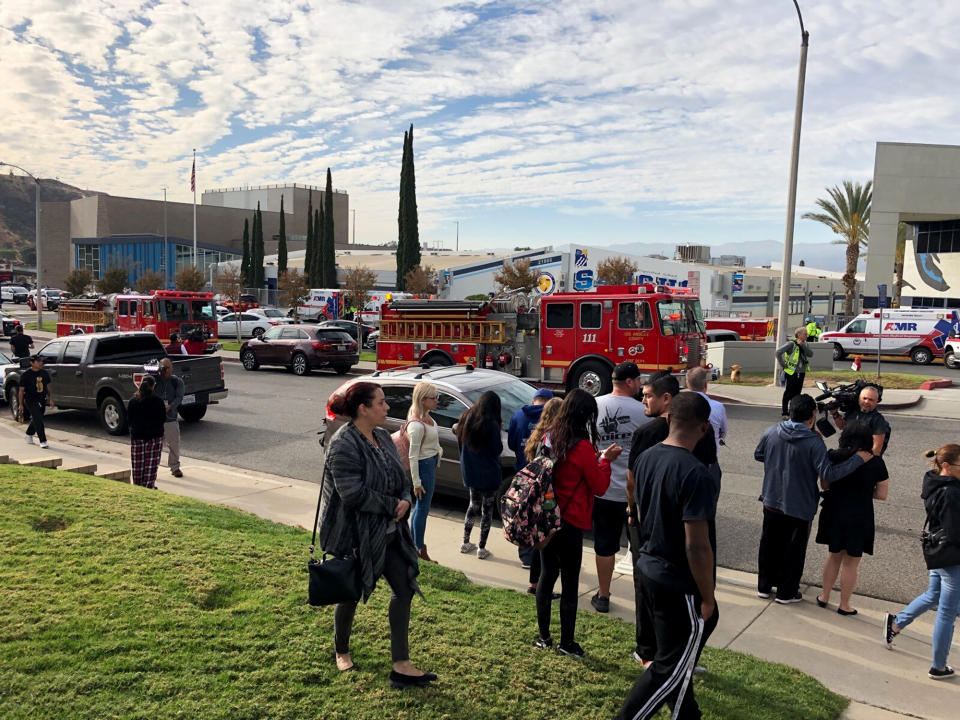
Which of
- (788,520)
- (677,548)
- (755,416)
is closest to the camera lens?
(677,548)

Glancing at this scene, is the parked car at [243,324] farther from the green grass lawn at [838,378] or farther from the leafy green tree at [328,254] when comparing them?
the green grass lawn at [838,378]

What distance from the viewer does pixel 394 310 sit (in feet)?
65.7

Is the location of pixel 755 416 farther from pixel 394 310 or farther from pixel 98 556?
pixel 98 556

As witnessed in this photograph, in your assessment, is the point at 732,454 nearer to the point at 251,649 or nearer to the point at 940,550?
the point at 940,550

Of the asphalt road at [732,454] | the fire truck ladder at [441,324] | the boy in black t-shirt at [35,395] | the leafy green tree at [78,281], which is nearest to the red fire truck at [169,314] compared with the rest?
the asphalt road at [732,454]

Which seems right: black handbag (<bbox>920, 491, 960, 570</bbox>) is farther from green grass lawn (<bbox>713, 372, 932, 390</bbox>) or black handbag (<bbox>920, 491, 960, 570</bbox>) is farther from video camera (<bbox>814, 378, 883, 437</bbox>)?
green grass lawn (<bbox>713, 372, 932, 390</bbox>)

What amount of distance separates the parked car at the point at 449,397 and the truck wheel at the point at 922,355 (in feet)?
85.6

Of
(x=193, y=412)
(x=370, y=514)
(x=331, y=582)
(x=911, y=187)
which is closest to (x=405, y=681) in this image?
(x=331, y=582)

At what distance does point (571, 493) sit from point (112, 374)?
11897mm

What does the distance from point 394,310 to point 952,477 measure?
631 inches

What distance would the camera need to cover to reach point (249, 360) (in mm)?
25688

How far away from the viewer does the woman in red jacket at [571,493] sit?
15.6ft

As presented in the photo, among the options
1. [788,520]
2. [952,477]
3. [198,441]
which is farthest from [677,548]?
[198,441]

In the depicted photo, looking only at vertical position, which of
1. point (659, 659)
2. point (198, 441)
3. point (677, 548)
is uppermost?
point (677, 548)
